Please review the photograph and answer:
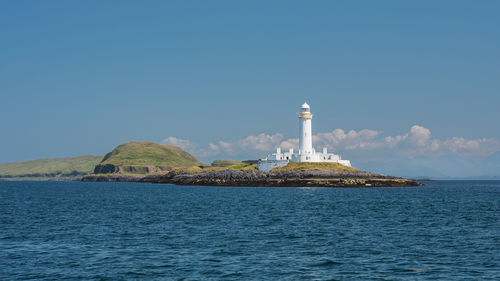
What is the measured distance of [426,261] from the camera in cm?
2850

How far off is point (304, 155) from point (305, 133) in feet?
20.8

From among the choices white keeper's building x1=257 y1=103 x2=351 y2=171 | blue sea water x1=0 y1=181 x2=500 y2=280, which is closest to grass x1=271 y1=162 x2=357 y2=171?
white keeper's building x1=257 y1=103 x2=351 y2=171

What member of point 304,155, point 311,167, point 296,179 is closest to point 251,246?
point 296,179

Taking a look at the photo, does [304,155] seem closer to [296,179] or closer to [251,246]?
[296,179]

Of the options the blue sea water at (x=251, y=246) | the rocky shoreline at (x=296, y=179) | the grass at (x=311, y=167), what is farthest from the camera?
the grass at (x=311, y=167)

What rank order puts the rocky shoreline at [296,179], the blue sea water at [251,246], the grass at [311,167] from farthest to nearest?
the grass at [311,167]
the rocky shoreline at [296,179]
the blue sea water at [251,246]

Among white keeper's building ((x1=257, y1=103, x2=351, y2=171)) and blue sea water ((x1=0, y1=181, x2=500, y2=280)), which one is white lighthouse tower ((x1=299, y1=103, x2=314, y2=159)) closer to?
white keeper's building ((x1=257, y1=103, x2=351, y2=171))

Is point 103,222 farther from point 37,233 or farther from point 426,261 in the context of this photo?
point 426,261

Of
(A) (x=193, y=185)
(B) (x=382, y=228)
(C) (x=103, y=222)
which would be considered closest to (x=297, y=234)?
(B) (x=382, y=228)

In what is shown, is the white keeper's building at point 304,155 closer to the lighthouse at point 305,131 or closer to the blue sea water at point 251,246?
the lighthouse at point 305,131

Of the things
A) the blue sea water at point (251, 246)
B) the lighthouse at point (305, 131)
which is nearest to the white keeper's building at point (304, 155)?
the lighthouse at point (305, 131)

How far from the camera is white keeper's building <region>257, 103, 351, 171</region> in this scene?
137750 millimetres

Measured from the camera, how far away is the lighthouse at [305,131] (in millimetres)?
137500

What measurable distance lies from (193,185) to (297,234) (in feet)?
365
